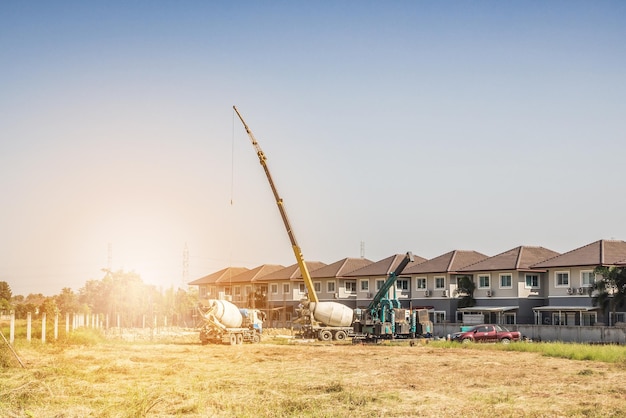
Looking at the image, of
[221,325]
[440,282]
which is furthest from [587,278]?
[221,325]

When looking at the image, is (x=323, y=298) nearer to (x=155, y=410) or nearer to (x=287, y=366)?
(x=287, y=366)

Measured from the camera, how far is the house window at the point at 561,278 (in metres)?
59.6

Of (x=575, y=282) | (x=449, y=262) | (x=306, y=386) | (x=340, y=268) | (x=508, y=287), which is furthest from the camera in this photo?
(x=340, y=268)

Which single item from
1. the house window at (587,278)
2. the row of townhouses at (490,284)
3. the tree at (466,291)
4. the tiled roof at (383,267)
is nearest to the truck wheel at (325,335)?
the row of townhouses at (490,284)

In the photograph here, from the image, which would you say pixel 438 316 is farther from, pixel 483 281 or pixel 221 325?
pixel 221 325

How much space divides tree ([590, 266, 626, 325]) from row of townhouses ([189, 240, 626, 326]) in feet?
3.50

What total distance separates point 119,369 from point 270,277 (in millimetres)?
62956

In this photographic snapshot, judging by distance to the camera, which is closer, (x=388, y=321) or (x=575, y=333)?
(x=575, y=333)

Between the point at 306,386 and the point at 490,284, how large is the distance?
44.8 metres

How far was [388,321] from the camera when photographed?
51562 millimetres

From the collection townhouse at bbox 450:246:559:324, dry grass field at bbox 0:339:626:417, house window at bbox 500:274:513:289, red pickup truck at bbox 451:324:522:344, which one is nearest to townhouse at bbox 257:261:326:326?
townhouse at bbox 450:246:559:324

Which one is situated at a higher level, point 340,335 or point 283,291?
point 283,291

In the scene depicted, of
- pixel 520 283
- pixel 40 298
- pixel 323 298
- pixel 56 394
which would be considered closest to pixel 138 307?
pixel 323 298

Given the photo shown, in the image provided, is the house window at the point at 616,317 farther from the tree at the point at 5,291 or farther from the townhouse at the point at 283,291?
the tree at the point at 5,291
